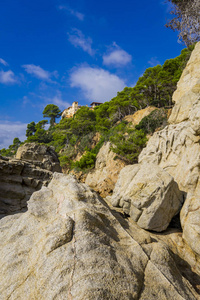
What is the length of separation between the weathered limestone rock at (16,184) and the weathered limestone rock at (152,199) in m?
7.42

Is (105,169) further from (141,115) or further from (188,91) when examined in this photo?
(188,91)

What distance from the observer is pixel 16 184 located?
1273 centimetres

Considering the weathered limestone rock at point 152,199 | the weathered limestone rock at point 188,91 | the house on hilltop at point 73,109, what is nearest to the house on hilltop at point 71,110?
the house on hilltop at point 73,109

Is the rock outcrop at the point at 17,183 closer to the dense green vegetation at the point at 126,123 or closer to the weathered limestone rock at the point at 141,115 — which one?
the dense green vegetation at the point at 126,123

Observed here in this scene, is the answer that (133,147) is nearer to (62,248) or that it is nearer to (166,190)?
(166,190)

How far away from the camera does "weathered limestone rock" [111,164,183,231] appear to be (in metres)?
7.73

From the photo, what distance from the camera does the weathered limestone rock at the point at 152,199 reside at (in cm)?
773

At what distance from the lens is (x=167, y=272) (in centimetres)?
477

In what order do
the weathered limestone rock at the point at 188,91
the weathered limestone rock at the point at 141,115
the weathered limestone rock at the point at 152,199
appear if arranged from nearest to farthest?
the weathered limestone rock at the point at 152,199, the weathered limestone rock at the point at 188,91, the weathered limestone rock at the point at 141,115

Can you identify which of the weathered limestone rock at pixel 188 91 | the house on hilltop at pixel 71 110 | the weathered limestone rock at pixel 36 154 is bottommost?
the weathered limestone rock at pixel 36 154

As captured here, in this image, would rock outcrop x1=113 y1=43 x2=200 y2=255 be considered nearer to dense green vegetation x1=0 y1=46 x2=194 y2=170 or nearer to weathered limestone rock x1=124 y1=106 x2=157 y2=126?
dense green vegetation x1=0 y1=46 x2=194 y2=170

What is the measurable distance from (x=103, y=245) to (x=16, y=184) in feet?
33.7

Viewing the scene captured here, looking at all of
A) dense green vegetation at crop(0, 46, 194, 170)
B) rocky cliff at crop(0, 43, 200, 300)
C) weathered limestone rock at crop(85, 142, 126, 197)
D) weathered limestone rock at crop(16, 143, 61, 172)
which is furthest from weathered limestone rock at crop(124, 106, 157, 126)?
rocky cliff at crop(0, 43, 200, 300)

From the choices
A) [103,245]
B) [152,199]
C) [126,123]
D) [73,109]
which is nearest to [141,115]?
[126,123]
